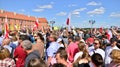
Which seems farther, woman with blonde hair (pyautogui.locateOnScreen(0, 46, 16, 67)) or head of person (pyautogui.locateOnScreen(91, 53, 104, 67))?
woman with blonde hair (pyautogui.locateOnScreen(0, 46, 16, 67))

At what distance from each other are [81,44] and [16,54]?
1768 mm

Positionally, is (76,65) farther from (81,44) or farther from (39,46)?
(39,46)

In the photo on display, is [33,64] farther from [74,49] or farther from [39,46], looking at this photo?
[74,49]

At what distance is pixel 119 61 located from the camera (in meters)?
5.32

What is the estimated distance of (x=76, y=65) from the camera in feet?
19.7

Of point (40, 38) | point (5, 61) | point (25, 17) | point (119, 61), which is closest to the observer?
point (119, 61)

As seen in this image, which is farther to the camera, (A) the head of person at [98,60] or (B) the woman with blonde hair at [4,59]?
(B) the woman with blonde hair at [4,59]

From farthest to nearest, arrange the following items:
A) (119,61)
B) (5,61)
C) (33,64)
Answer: (5,61) < (119,61) < (33,64)

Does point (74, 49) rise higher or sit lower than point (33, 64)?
lower

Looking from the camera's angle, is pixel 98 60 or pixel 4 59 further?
pixel 4 59

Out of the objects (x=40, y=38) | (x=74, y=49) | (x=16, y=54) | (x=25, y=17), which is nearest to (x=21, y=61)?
(x=16, y=54)

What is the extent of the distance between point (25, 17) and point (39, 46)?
385 feet

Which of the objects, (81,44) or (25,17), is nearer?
(81,44)

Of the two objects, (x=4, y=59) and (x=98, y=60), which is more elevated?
(x=98, y=60)
